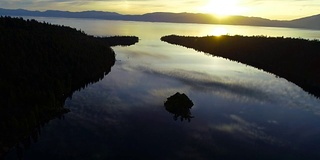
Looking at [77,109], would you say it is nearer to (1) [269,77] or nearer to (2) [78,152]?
(2) [78,152]

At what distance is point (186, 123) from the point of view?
52.4m

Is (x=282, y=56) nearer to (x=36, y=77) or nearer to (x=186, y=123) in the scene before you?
(x=186, y=123)

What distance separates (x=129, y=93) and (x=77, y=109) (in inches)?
613

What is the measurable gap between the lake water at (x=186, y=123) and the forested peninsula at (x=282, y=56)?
31.9 ft

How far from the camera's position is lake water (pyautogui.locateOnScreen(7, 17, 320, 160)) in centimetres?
4168

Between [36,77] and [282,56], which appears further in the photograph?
[282,56]

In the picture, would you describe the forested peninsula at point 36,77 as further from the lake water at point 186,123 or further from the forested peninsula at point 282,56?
the forested peninsula at point 282,56

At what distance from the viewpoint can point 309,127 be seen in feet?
175

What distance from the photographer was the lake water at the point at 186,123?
41.7 meters

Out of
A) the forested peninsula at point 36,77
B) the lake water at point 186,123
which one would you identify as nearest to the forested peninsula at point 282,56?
the lake water at point 186,123

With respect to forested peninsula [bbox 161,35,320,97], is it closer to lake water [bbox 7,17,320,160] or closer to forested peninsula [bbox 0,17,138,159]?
lake water [bbox 7,17,320,160]

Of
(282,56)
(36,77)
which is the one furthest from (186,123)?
(282,56)

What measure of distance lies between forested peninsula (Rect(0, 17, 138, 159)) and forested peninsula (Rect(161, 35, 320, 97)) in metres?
58.2

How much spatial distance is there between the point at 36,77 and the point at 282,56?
9087cm
